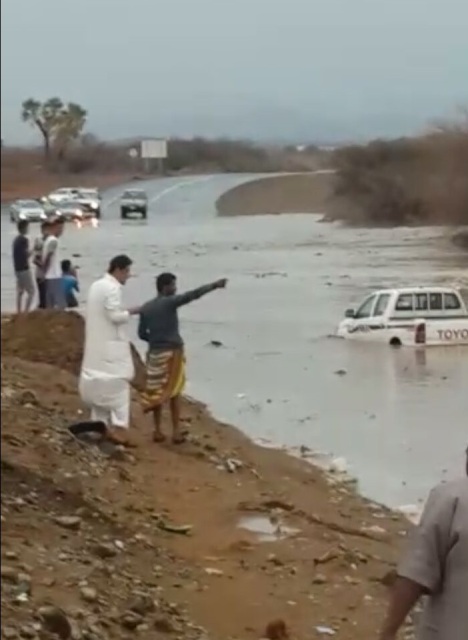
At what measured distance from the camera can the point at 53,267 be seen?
34.5ft

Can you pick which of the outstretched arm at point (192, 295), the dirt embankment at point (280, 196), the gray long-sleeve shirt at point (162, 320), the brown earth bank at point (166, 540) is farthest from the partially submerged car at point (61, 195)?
the gray long-sleeve shirt at point (162, 320)

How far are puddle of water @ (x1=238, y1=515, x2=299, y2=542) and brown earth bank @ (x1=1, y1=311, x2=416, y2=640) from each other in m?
0.03

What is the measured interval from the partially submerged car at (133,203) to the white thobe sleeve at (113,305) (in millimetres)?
487

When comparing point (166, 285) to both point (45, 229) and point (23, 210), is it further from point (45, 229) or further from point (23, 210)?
point (23, 210)

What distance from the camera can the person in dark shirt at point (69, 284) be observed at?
1166 cm

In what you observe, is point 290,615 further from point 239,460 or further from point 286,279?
point 286,279

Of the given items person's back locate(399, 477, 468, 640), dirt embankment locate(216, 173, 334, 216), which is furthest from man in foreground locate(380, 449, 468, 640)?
dirt embankment locate(216, 173, 334, 216)

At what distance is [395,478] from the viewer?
1203cm

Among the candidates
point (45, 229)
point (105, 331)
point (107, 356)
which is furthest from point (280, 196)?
point (45, 229)

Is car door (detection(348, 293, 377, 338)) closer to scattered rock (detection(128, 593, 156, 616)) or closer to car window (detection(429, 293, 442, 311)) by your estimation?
car window (detection(429, 293, 442, 311))

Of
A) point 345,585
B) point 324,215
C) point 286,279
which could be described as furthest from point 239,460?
point 286,279

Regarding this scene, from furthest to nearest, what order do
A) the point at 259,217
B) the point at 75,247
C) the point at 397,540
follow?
the point at 259,217 < the point at 75,247 < the point at 397,540

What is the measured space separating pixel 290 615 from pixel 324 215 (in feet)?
15.6

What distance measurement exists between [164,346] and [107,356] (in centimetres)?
132
